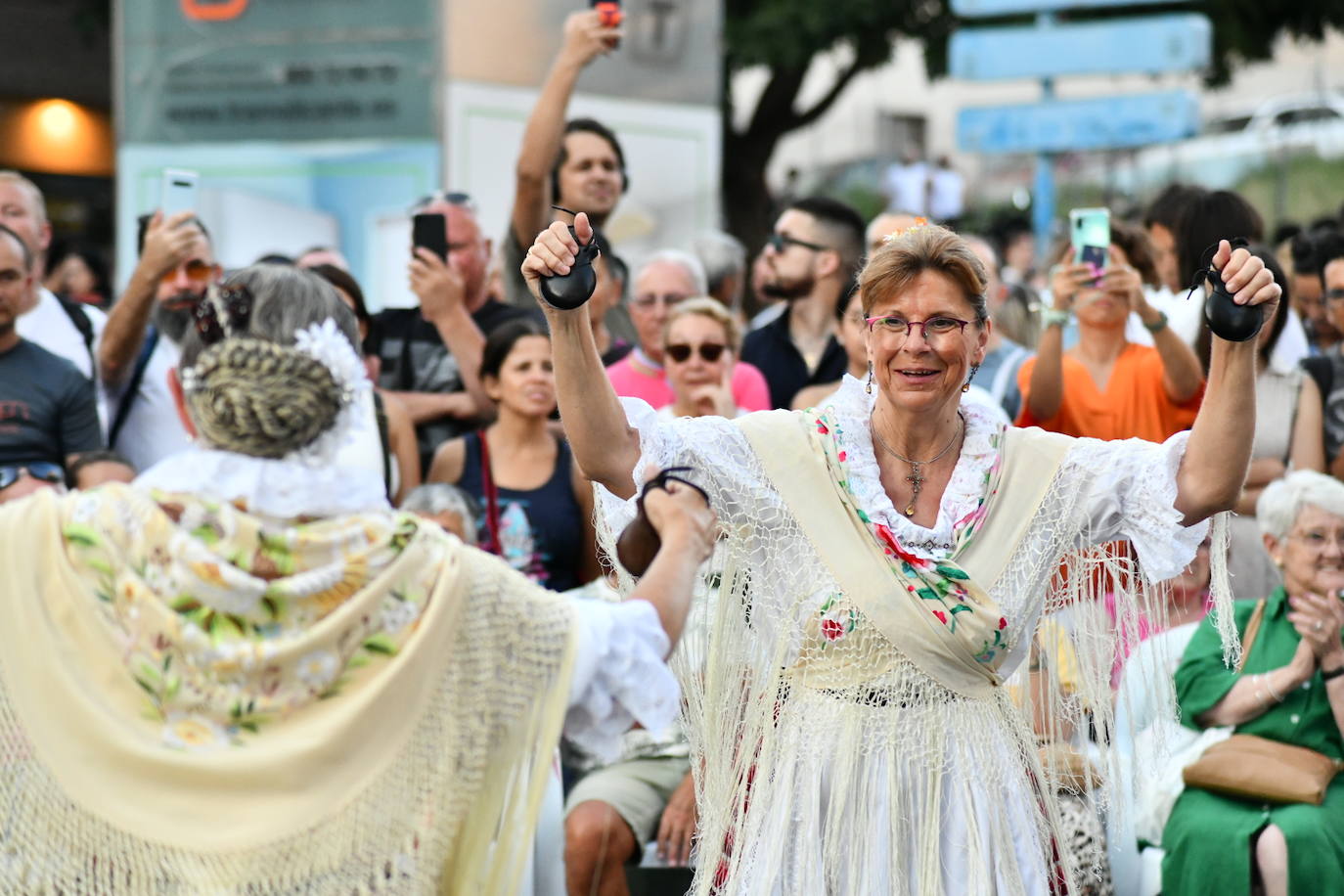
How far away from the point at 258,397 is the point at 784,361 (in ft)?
13.4

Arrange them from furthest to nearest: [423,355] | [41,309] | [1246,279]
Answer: [423,355], [41,309], [1246,279]

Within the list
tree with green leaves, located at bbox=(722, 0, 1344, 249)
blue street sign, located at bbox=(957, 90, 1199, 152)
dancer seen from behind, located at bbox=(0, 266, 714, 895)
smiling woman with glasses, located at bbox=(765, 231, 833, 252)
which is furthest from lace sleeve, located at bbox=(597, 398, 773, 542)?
tree with green leaves, located at bbox=(722, 0, 1344, 249)

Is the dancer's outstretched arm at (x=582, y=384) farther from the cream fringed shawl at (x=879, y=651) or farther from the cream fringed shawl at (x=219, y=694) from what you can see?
the cream fringed shawl at (x=219, y=694)

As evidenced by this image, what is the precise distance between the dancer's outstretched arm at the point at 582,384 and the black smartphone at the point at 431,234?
9.41 ft

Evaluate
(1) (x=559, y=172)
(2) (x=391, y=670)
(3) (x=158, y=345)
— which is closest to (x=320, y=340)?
(2) (x=391, y=670)

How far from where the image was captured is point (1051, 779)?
365 cm

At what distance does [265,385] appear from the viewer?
2822 mm

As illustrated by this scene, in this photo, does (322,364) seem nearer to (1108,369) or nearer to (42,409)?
(42,409)

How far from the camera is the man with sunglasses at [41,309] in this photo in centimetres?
615

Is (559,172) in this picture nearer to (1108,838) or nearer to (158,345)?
(158,345)

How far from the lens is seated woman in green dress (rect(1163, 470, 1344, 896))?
4.91 meters

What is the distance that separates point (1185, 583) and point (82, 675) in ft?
9.03

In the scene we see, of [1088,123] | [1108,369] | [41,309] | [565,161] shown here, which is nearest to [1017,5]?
[1088,123]

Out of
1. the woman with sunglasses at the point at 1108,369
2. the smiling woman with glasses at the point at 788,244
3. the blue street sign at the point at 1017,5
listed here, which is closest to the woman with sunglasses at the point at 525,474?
the smiling woman with glasses at the point at 788,244
